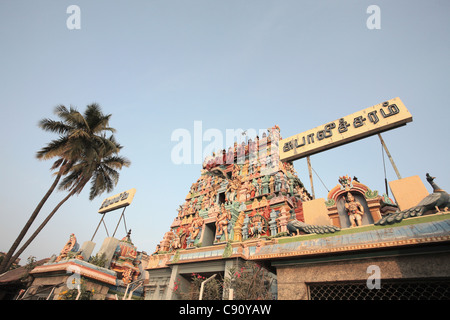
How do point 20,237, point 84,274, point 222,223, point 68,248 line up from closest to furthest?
point 222,223, point 84,274, point 20,237, point 68,248

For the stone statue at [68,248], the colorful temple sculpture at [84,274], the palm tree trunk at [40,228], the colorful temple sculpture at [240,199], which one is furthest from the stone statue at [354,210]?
the palm tree trunk at [40,228]

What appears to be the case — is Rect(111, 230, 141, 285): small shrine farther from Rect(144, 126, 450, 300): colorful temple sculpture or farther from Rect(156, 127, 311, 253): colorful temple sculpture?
Rect(156, 127, 311, 253): colorful temple sculpture

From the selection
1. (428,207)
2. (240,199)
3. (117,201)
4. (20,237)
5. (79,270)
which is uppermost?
(117,201)

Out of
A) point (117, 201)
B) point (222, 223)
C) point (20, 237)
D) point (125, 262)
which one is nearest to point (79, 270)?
point (20, 237)

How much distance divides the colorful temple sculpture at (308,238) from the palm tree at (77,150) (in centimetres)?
935

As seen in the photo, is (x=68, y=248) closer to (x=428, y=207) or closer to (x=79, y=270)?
(x=79, y=270)

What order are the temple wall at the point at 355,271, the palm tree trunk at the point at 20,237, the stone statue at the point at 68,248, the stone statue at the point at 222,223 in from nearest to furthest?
the temple wall at the point at 355,271 < the stone statue at the point at 222,223 < the palm tree trunk at the point at 20,237 < the stone statue at the point at 68,248

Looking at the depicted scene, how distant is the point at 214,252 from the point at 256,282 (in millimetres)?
5175

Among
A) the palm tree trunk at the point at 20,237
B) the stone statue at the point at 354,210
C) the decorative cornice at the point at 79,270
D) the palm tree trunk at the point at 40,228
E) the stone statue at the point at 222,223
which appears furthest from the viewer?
the palm tree trunk at the point at 40,228

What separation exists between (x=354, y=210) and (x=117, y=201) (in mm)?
21924

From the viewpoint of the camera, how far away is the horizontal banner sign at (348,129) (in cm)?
955

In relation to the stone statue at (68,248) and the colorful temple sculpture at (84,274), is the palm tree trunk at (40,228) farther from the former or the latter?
the stone statue at (68,248)

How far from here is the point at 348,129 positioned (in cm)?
1051

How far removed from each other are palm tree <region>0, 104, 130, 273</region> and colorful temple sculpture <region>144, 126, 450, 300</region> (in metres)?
9.35
